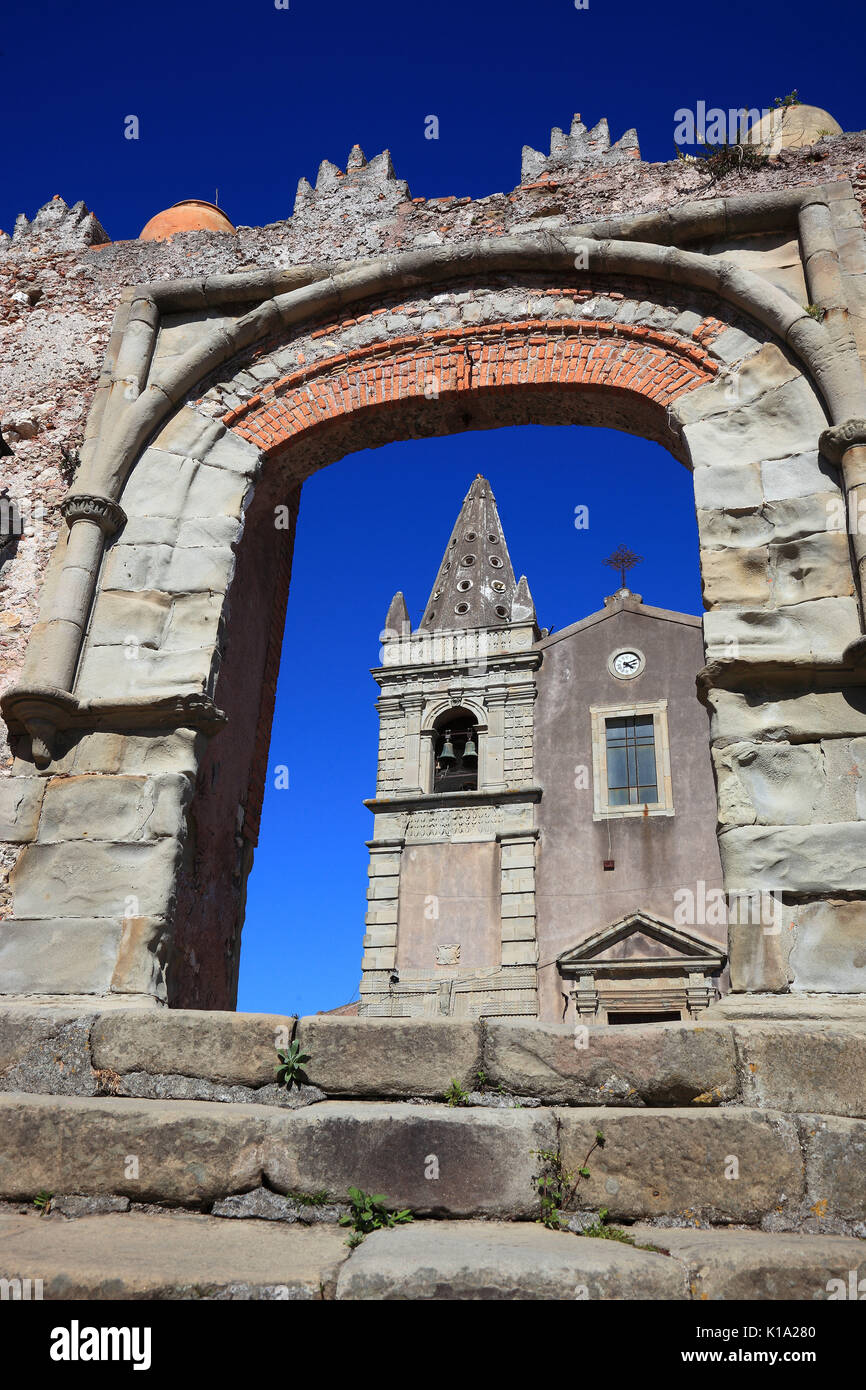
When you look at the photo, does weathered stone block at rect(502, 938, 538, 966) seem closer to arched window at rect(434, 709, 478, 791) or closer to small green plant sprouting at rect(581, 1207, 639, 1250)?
arched window at rect(434, 709, 478, 791)

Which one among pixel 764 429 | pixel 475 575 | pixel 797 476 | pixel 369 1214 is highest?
pixel 475 575

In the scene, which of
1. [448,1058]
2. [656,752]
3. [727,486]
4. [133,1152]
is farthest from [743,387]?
[656,752]

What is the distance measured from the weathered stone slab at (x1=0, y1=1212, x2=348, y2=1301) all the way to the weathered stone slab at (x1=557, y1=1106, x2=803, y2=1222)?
3.03 ft

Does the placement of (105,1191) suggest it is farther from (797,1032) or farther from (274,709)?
(274,709)

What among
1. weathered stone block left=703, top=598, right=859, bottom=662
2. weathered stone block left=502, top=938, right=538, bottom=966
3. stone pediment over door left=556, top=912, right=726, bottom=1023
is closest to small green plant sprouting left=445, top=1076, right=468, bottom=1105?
weathered stone block left=703, top=598, right=859, bottom=662

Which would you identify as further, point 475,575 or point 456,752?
point 475,575

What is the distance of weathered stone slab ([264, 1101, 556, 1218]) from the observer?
3.33 m

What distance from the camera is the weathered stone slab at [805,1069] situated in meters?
3.60

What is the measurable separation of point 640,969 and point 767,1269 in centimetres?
1710

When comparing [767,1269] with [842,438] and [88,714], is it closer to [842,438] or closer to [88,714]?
[842,438]

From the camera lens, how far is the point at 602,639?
2355 centimetres

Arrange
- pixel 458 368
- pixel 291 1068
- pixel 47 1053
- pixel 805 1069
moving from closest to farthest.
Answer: pixel 805 1069 → pixel 291 1068 → pixel 47 1053 → pixel 458 368

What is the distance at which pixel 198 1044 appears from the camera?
4.02 metres

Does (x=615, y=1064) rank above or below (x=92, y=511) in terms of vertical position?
below
